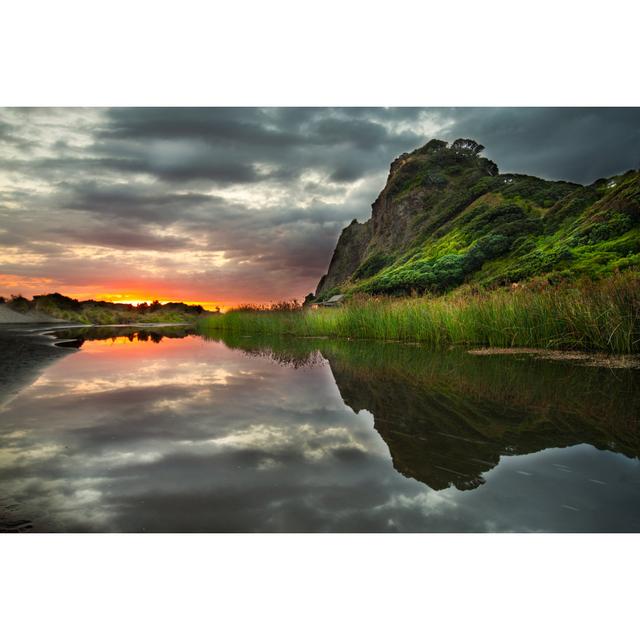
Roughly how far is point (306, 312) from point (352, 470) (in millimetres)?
11395

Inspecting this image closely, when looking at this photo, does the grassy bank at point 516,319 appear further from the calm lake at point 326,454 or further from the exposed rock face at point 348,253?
the exposed rock face at point 348,253

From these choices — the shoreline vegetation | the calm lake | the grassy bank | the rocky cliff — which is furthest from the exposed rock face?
the calm lake

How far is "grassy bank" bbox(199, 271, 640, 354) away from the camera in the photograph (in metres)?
6.38

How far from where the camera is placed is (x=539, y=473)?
2.07 meters

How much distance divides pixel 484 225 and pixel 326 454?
98.3 feet

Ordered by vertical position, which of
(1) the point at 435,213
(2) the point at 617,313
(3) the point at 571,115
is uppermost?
(1) the point at 435,213

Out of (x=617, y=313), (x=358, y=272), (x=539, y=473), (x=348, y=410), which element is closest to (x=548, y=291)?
(x=617, y=313)

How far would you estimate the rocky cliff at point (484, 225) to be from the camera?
17.1 meters

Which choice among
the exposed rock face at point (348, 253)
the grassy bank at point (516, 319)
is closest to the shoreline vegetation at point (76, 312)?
the grassy bank at point (516, 319)

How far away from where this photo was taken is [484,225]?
29766mm

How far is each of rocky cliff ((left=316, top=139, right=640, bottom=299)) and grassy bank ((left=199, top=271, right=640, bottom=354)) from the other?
2.79m

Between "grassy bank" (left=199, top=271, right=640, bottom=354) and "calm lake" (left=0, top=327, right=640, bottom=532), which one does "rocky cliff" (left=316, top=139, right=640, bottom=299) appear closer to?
"grassy bank" (left=199, top=271, right=640, bottom=354)

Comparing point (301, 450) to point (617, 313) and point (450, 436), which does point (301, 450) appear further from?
point (617, 313)

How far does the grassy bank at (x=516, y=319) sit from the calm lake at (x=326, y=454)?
226 cm
